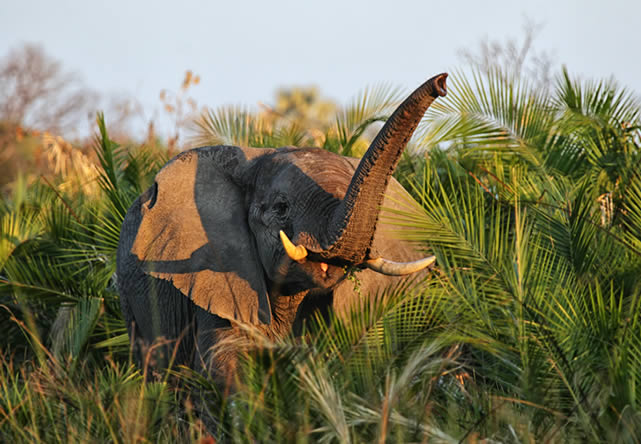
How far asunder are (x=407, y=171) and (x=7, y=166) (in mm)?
16043

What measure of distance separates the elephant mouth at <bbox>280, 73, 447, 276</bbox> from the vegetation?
0.56 feet

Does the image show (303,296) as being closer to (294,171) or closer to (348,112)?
Result: (294,171)

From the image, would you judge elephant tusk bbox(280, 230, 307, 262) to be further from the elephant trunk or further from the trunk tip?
the trunk tip

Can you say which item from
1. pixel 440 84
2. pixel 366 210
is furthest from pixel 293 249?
pixel 440 84

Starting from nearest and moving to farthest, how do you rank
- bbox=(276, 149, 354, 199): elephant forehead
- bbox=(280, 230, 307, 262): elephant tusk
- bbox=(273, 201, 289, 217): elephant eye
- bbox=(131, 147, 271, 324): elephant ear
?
bbox=(280, 230, 307, 262): elephant tusk, bbox=(276, 149, 354, 199): elephant forehead, bbox=(273, 201, 289, 217): elephant eye, bbox=(131, 147, 271, 324): elephant ear

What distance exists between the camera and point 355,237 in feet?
14.9

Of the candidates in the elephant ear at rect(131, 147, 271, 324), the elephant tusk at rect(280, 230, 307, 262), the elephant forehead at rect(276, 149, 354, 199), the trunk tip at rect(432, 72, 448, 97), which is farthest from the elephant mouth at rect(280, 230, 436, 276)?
the trunk tip at rect(432, 72, 448, 97)

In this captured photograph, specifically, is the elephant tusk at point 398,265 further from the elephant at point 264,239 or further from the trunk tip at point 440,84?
the trunk tip at point 440,84

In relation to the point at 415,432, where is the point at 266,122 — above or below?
above

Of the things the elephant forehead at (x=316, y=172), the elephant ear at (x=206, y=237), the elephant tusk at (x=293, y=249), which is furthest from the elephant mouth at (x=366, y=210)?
the elephant ear at (x=206, y=237)

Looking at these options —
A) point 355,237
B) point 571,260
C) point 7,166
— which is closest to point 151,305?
point 355,237

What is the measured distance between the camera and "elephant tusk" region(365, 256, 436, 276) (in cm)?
461

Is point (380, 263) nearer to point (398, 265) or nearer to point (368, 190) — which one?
point (398, 265)

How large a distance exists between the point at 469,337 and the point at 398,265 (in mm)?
543
